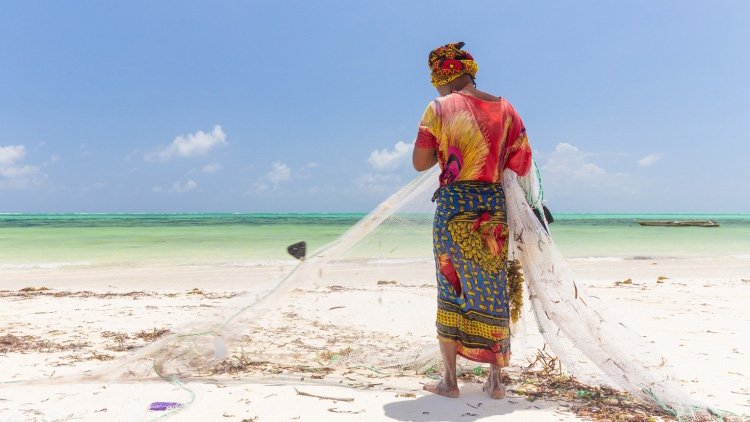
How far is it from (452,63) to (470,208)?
767 mm

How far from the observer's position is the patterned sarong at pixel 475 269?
2396mm

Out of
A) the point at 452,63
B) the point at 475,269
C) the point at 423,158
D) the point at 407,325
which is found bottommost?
the point at 407,325

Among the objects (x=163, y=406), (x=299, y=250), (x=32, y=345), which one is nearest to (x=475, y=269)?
(x=299, y=250)

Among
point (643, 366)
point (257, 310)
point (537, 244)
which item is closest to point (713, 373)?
point (643, 366)

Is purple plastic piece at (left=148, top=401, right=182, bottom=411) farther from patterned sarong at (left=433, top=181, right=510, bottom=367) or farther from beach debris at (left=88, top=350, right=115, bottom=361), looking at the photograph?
patterned sarong at (left=433, top=181, right=510, bottom=367)

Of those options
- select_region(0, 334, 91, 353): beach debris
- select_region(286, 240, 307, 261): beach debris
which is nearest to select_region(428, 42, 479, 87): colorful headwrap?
select_region(286, 240, 307, 261): beach debris

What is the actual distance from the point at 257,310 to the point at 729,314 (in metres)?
4.62

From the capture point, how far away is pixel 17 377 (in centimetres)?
269

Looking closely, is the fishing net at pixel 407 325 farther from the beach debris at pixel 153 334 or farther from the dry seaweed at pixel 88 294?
the dry seaweed at pixel 88 294

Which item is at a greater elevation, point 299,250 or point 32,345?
point 299,250

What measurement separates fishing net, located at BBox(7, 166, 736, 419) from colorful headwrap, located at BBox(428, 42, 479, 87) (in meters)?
0.58

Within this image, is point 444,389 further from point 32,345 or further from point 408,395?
point 32,345

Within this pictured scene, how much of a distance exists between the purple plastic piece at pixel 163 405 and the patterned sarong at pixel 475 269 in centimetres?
137

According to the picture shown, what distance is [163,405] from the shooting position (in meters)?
2.29
